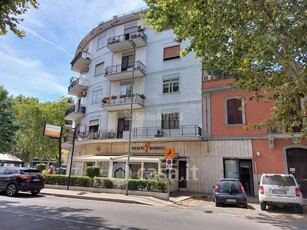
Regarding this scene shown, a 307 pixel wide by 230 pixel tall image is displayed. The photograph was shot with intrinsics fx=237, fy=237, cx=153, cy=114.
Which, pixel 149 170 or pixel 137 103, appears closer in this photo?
pixel 149 170

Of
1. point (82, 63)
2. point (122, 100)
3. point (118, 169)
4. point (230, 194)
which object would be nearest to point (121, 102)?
point (122, 100)

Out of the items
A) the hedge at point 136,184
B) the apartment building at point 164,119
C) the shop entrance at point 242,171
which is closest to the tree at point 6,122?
the apartment building at point 164,119

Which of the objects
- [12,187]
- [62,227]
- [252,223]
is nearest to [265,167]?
[252,223]

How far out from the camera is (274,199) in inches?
427

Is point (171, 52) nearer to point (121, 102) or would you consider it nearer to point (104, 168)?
point (121, 102)

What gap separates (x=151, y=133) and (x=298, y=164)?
Answer: 11427 mm

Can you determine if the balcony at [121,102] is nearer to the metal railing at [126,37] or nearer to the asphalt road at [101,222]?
the metal railing at [126,37]

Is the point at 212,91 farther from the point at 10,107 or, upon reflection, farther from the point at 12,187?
the point at 10,107

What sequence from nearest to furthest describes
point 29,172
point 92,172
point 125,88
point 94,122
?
1. point 29,172
2. point 92,172
3. point 125,88
4. point 94,122

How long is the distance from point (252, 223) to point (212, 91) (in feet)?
41.0

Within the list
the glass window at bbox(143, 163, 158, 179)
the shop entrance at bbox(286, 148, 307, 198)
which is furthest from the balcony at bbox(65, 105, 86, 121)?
the shop entrance at bbox(286, 148, 307, 198)

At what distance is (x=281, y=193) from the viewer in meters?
10.9

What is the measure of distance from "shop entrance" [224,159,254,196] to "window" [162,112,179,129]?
5.22 m

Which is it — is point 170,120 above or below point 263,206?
above
